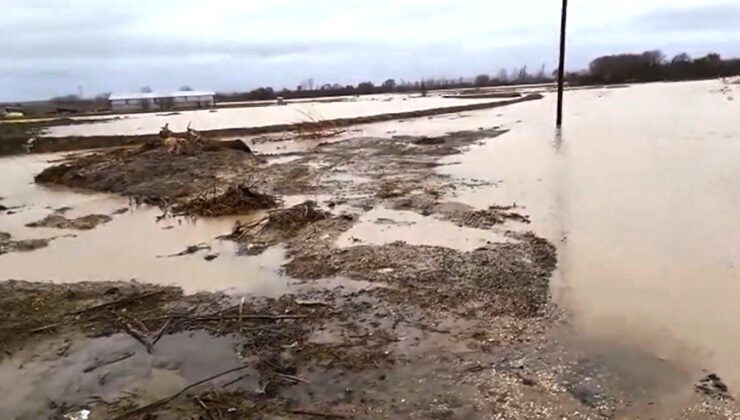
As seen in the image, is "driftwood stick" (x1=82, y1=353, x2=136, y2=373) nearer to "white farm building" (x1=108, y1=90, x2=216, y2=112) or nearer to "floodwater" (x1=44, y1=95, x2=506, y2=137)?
"floodwater" (x1=44, y1=95, x2=506, y2=137)

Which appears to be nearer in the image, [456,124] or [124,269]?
[124,269]

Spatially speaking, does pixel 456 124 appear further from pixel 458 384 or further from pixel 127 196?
pixel 458 384

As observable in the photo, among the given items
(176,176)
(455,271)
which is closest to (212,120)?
(176,176)

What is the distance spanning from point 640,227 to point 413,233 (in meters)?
3.20

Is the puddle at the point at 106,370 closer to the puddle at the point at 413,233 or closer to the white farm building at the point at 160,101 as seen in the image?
the puddle at the point at 413,233

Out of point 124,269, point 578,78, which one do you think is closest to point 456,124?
point 124,269

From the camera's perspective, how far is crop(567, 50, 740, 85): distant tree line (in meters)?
77.0

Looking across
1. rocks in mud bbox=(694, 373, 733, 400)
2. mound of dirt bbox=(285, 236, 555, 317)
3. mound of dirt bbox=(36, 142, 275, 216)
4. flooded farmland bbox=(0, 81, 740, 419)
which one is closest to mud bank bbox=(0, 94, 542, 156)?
mound of dirt bbox=(36, 142, 275, 216)

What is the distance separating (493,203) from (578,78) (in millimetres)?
76095

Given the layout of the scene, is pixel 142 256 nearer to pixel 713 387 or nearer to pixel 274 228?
pixel 274 228

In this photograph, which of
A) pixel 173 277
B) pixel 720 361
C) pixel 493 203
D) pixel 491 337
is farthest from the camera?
pixel 493 203

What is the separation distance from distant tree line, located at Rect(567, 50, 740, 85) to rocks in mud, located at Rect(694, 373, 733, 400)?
78.4 meters

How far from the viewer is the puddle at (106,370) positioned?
4.79m

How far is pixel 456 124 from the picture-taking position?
99.2ft
